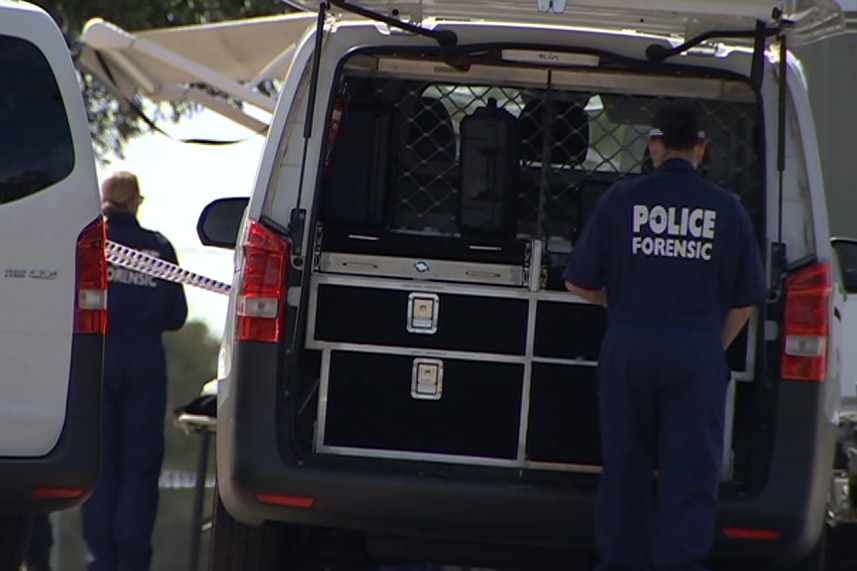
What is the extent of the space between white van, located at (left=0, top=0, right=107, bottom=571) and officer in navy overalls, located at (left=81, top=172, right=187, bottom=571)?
2637 millimetres

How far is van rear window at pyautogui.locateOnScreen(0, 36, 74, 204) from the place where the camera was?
648cm

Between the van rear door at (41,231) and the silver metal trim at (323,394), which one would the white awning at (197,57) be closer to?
the van rear door at (41,231)

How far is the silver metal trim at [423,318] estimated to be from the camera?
20.9 feet

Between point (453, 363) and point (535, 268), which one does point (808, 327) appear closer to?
point (535, 268)

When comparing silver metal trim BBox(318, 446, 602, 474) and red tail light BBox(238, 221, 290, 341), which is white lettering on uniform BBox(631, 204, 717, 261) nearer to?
silver metal trim BBox(318, 446, 602, 474)

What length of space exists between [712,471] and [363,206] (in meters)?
1.51

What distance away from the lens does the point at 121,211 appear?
9477 mm

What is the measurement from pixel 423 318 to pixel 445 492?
626 mm

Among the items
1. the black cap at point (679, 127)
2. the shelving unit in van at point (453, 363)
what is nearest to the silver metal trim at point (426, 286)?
the shelving unit in van at point (453, 363)

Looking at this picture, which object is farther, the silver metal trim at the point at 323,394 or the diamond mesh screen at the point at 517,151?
the diamond mesh screen at the point at 517,151

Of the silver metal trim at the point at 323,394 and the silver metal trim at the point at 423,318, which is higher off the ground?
the silver metal trim at the point at 423,318

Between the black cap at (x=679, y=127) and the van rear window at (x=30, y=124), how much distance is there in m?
1.97

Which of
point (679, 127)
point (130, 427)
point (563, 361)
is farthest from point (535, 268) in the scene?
point (130, 427)

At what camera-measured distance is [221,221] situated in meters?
6.80
